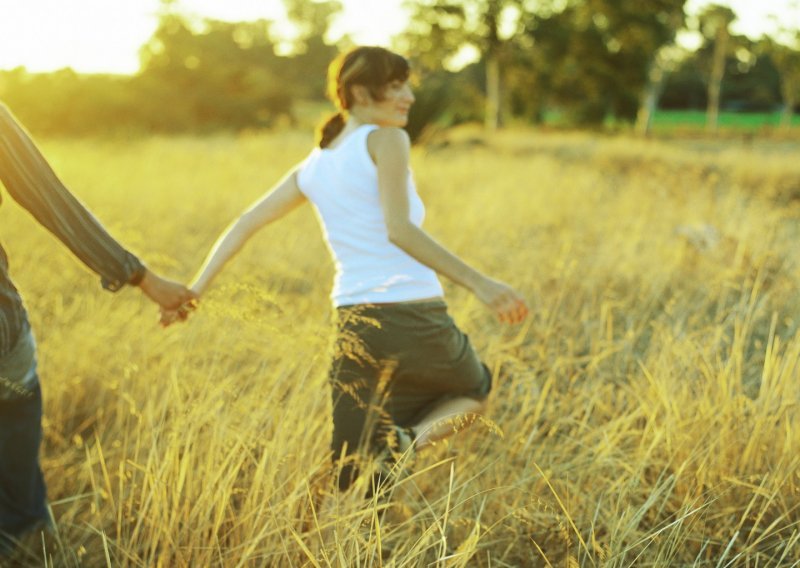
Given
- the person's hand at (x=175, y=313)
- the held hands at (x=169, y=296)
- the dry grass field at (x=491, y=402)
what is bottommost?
the dry grass field at (x=491, y=402)

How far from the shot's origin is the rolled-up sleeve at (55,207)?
1.62 meters

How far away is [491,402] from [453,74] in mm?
28954

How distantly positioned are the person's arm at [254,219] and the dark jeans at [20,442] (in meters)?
0.55

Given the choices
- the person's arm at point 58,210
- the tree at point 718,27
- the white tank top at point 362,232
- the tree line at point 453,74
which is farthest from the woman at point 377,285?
the tree at point 718,27

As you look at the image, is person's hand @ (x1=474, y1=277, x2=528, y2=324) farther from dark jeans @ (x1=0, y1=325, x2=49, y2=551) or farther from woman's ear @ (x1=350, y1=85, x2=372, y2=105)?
dark jeans @ (x1=0, y1=325, x2=49, y2=551)

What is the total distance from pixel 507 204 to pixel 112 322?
13.0 ft

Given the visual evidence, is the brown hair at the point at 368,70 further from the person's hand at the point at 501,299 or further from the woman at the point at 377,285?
the person's hand at the point at 501,299

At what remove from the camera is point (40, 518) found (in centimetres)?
206

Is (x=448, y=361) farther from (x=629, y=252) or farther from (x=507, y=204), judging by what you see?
(x=507, y=204)

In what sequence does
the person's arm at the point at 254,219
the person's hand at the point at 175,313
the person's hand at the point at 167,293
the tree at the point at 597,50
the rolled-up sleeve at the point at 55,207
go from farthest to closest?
1. the tree at the point at 597,50
2. the person's arm at the point at 254,219
3. the person's hand at the point at 175,313
4. the person's hand at the point at 167,293
5. the rolled-up sleeve at the point at 55,207

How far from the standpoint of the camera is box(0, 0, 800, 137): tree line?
22.1 m

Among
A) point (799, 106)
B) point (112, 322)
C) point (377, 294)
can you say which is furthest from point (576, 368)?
point (799, 106)

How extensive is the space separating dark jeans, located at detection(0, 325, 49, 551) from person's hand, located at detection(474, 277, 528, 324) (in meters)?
1.10

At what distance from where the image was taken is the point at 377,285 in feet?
6.75
